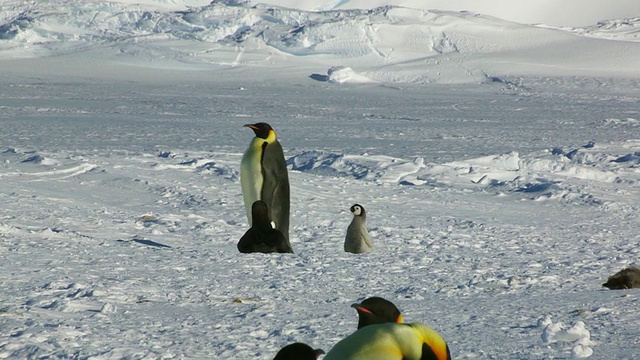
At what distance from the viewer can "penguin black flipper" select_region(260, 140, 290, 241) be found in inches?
212

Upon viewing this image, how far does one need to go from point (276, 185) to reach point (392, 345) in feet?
13.3

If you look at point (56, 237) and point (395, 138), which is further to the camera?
point (395, 138)

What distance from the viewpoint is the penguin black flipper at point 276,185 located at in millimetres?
5379

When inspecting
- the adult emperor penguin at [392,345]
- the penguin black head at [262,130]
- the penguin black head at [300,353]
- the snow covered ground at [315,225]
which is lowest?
the snow covered ground at [315,225]

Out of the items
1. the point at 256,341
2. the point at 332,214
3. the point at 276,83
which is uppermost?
the point at 256,341

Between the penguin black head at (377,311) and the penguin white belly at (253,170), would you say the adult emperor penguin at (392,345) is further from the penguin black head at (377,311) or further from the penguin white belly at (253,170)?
the penguin white belly at (253,170)

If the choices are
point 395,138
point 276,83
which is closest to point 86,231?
point 395,138

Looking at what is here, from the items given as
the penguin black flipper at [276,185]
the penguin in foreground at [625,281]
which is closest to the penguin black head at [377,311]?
the penguin in foreground at [625,281]

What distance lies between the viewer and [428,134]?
14109 millimetres

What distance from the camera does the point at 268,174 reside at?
539 centimetres

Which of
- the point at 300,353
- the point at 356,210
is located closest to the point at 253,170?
the point at 356,210

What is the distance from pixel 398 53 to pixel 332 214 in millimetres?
28566

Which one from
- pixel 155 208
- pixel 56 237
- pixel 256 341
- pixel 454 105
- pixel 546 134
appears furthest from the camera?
pixel 454 105

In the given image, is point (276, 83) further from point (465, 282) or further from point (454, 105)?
point (465, 282)
